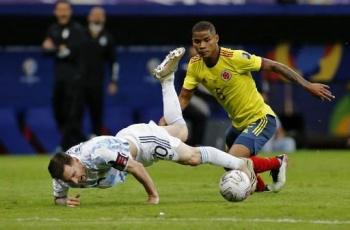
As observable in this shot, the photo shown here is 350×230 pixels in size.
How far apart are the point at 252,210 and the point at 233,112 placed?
2561mm

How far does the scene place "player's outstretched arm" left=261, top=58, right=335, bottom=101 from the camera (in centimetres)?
1260

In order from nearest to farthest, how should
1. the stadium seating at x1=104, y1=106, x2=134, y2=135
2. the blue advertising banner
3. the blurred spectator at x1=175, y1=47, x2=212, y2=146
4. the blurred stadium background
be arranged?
the blurred spectator at x1=175, y1=47, x2=212, y2=146 < the blurred stadium background < the stadium seating at x1=104, y1=106, x2=134, y2=135 < the blue advertising banner

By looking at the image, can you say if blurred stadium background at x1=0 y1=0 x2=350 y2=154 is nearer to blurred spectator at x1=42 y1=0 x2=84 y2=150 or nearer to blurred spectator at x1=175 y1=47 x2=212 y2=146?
blurred spectator at x1=175 y1=47 x2=212 y2=146

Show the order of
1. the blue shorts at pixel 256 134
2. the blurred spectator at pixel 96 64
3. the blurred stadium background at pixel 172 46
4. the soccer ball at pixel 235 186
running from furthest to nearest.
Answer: the blurred stadium background at pixel 172 46, the blurred spectator at pixel 96 64, the blue shorts at pixel 256 134, the soccer ball at pixel 235 186

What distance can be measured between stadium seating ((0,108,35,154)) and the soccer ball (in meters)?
11.9

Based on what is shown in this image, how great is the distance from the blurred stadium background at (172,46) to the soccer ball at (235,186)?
11354mm

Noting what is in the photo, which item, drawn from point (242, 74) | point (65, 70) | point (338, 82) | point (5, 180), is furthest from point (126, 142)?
point (338, 82)

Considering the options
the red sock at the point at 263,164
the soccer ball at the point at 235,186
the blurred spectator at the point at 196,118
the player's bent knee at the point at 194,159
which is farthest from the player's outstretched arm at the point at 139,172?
the blurred spectator at the point at 196,118

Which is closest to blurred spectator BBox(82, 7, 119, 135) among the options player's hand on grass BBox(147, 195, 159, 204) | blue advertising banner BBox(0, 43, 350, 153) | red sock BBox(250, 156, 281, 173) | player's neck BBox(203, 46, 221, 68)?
blue advertising banner BBox(0, 43, 350, 153)

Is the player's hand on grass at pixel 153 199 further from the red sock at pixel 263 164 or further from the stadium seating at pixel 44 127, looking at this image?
the stadium seating at pixel 44 127

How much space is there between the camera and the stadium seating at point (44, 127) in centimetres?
2361

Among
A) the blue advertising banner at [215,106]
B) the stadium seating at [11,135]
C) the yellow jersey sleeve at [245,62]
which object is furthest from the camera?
the blue advertising banner at [215,106]

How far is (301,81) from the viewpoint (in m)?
12.8

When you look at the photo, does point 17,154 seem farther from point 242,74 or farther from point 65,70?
point 242,74
